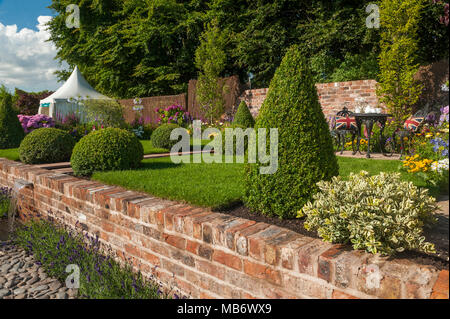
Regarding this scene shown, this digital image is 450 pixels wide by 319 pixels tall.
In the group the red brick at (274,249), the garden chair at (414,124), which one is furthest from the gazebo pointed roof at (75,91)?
the red brick at (274,249)

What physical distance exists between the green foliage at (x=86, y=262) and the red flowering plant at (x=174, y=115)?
33.0 ft

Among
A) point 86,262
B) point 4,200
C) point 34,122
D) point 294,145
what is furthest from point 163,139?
point 294,145

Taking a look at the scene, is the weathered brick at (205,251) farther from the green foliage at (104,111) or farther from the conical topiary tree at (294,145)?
the green foliage at (104,111)

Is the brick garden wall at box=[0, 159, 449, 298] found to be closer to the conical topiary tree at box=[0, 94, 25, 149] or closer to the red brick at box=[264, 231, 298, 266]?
the red brick at box=[264, 231, 298, 266]

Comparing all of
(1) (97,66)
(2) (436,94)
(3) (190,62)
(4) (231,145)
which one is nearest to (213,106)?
(3) (190,62)

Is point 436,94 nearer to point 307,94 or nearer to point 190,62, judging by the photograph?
point 307,94

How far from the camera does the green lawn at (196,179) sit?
3.36 meters

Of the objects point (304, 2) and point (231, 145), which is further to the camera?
point (304, 2)

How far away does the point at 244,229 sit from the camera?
2262mm

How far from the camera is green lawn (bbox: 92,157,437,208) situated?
132 inches

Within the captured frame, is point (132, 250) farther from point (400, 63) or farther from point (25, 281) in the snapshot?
point (400, 63)

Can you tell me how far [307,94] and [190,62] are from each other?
52.3ft

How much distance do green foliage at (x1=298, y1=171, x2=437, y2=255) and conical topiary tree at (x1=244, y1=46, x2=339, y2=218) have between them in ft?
0.99

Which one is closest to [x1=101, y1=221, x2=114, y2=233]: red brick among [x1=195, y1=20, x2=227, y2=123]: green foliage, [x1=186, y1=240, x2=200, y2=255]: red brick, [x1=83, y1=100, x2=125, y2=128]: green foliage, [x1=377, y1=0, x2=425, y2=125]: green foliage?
[x1=186, y1=240, x2=200, y2=255]: red brick
